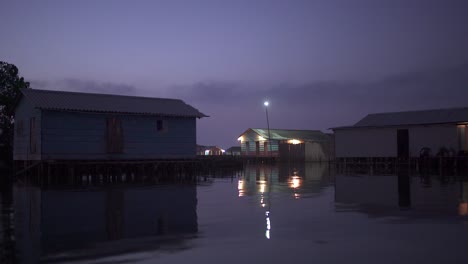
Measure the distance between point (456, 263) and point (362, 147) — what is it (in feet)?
141

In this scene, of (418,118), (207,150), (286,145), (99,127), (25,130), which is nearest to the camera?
(99,127)

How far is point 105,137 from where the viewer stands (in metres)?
34.3

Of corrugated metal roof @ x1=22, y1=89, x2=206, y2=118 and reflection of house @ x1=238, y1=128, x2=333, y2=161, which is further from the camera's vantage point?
reflection of house @ x1=238, y1=128, x2=333, y2=161

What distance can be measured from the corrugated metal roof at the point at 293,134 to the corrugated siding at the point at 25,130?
42.9m

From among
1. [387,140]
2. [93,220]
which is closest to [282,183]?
[93,220]

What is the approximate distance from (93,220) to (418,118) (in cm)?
4186

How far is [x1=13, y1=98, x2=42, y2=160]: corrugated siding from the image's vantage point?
3206cm

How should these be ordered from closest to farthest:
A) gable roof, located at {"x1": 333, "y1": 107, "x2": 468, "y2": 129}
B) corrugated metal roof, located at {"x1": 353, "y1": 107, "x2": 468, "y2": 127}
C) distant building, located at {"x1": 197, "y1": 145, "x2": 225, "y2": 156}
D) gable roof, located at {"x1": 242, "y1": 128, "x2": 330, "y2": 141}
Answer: gable roof, located at {"x1": 333, "y1": 107, "x2": 468, "y2": 129}
corrugated metal roof, located at {"x1": 353, "y1": 107, "x2": 468, "y2": 127}
gable roof, located at {"x1": 242, "y1": 128, "x2": 330, "y2": 141}
distant building, located at {"x1": 197, "y1": 145, "x2": 225, "y2": 156}

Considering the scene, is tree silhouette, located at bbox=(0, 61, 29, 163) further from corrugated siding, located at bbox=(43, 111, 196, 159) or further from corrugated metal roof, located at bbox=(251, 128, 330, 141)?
corrugated metal roof, located at bbox=(251, 128, 330, 141)

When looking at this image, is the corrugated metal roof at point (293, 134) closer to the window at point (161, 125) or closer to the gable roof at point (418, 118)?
the gable roof at point (418, 118)

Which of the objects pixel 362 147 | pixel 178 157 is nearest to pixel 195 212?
pixel 178 157

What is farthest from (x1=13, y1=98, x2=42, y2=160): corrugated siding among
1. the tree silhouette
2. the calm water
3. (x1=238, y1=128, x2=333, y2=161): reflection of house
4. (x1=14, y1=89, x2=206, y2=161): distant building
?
(x1=238, y1=128, x2=333, y2=161): reflection of house

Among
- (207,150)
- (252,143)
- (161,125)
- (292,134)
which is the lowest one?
(207,150)

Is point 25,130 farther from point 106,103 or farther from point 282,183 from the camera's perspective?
point 282,183
